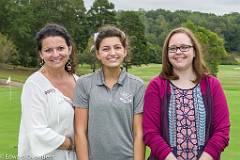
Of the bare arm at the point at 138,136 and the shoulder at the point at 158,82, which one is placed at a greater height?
the shoulder at the point at 158,82

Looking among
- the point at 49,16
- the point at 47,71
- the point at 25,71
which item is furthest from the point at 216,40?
the point at 47,71

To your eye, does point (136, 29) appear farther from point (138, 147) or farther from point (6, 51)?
point (138, 147)

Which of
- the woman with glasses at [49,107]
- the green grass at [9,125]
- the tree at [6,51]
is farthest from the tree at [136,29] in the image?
the woman with glasses at [49,107]

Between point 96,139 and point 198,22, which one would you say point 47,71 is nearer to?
point 96,139

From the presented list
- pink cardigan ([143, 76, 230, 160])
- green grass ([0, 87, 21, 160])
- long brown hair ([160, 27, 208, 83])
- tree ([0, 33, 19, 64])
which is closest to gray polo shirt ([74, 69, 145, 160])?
pink cardigan ([143, 76, 230, 160])

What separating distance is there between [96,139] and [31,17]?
170 feet

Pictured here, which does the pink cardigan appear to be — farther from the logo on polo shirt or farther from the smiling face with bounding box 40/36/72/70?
the smiling face with bounding box 40/36/72/70

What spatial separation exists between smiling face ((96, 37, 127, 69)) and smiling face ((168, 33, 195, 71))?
0.43 metres

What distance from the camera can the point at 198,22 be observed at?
296 ft

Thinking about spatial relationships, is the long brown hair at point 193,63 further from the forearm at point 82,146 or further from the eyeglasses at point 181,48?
the forearm at point 82,146

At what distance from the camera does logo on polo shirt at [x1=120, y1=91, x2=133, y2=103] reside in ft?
13.6

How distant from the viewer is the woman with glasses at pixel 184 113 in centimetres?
407

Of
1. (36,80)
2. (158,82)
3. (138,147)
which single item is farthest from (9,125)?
(158,82)

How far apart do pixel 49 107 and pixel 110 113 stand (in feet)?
1.77
